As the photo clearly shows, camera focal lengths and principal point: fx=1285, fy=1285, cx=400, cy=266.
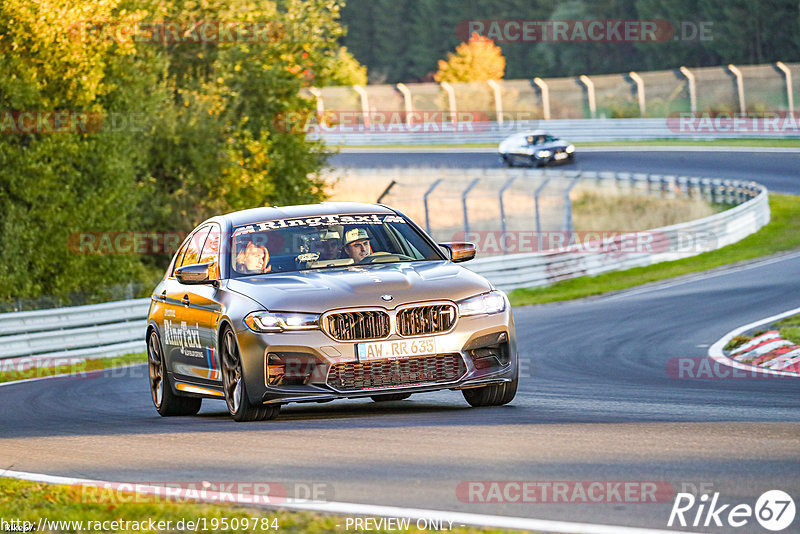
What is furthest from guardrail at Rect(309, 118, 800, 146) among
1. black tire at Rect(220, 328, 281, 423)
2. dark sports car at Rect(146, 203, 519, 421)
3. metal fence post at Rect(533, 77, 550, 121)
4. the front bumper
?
black tire at Rect(220, 328, 281, 423)

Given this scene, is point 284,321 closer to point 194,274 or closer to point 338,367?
point 338,367

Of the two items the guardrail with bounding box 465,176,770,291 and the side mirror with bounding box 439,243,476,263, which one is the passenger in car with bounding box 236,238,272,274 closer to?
the side mirror with bounding box 439,243,476,263

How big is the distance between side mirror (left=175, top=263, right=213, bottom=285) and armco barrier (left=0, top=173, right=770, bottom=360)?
10.9 metres

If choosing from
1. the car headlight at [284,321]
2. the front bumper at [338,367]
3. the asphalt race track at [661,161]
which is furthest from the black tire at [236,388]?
the asphalt race track at [661,161]

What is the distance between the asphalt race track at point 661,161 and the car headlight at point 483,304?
3188 centimetres

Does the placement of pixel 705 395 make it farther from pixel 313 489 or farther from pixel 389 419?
pixel 313 489

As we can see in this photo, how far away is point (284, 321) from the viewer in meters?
8.84

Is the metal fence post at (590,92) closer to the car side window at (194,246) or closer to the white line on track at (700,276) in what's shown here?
the white line on track at (700,276)

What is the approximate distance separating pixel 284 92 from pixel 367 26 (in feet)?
270

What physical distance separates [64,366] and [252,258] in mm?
11452

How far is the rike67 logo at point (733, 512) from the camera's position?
524 cm

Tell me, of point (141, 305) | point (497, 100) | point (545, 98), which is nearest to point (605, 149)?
point (545, 98)

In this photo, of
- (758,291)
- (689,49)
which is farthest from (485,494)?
(689,49)

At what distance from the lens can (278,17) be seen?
37.6 metres
